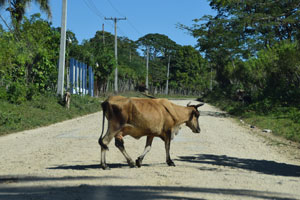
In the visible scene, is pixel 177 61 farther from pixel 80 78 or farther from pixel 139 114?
pixel 139 114

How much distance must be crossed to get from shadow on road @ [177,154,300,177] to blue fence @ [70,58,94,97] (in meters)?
21.0

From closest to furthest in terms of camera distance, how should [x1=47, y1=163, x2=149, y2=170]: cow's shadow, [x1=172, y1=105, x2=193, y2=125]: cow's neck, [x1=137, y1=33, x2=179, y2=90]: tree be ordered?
1. [x1=47, y1=163, x2=149, y2=170]: cow's shadow
2. [x1=172, y1=105, x2=193, y2=125]: cow's neck
3. [x1=137, y1=33, x2=179, y2=90]: tree

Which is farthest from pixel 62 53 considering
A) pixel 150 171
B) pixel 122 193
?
pixel 122 193

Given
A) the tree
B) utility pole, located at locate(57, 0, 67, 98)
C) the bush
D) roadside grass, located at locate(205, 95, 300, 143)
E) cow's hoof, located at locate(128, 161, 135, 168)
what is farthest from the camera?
the tree

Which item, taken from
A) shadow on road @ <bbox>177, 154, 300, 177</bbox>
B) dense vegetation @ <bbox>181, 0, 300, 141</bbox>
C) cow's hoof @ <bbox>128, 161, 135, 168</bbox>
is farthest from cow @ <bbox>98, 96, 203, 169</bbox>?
dense vegetation @ <bbox>181, 0, 300, 141</bbox>

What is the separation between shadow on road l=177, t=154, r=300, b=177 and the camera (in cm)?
816

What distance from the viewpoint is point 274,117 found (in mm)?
20562

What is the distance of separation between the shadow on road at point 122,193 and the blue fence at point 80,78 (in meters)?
24.0

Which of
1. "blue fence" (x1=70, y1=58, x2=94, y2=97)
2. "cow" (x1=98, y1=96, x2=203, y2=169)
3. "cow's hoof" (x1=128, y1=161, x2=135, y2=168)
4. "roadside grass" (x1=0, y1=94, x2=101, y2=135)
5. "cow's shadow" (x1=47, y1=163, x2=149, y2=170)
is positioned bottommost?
"cow's shadow" (x1=47, y1=163, x2=149, y2=170)

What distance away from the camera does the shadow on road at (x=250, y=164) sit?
8.16 meters

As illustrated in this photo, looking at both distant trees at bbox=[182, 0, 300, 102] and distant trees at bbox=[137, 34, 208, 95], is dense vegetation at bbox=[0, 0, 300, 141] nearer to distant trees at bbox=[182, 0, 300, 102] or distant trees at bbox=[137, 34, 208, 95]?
distant trees at bbox=[182, 0, 300, 102]

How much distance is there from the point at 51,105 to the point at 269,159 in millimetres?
14819

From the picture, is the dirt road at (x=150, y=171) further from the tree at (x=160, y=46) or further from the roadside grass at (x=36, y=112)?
the tree at (x=160, y=46)

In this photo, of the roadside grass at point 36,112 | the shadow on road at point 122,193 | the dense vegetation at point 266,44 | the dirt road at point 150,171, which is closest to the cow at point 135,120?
the dirt road at point 150,171
